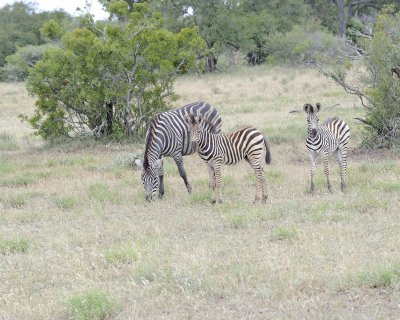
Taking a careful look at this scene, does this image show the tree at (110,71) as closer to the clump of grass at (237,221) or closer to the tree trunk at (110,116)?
the tree trunk at (110,116)

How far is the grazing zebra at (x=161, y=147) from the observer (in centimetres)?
1059

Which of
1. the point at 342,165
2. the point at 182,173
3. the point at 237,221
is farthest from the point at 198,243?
the point at 342,165

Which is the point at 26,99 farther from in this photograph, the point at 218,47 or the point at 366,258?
the point at 366,258

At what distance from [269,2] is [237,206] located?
3825 cm

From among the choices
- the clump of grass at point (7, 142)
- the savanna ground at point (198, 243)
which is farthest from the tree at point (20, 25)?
the savanna ground at point (198, 243)

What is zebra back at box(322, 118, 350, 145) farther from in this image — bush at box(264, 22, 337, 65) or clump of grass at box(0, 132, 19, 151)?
bush at box(264, 22, 337, 65)

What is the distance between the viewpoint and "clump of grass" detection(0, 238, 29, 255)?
7.90m

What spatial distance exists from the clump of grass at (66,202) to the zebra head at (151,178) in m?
1.24

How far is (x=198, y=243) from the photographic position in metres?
7.64

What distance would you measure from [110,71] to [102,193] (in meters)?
6.63

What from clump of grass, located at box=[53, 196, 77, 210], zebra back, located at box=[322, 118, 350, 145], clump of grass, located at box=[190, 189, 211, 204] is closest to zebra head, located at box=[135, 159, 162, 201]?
clump of grass, located at box=[190, 189, 211, 204]

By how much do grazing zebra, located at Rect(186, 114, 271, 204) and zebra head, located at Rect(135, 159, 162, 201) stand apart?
98 cm

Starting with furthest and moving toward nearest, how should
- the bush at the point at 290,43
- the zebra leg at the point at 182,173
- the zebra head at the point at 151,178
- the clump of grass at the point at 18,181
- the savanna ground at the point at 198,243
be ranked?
the bush at the point at 290,43 < the clump of grass at the point at 18,181 < the zebra leg at the point at 182,173 < the zebra head at the point at 151,178 < the savanna ground at the point at 198,243

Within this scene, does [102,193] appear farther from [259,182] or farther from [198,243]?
[198,243]
